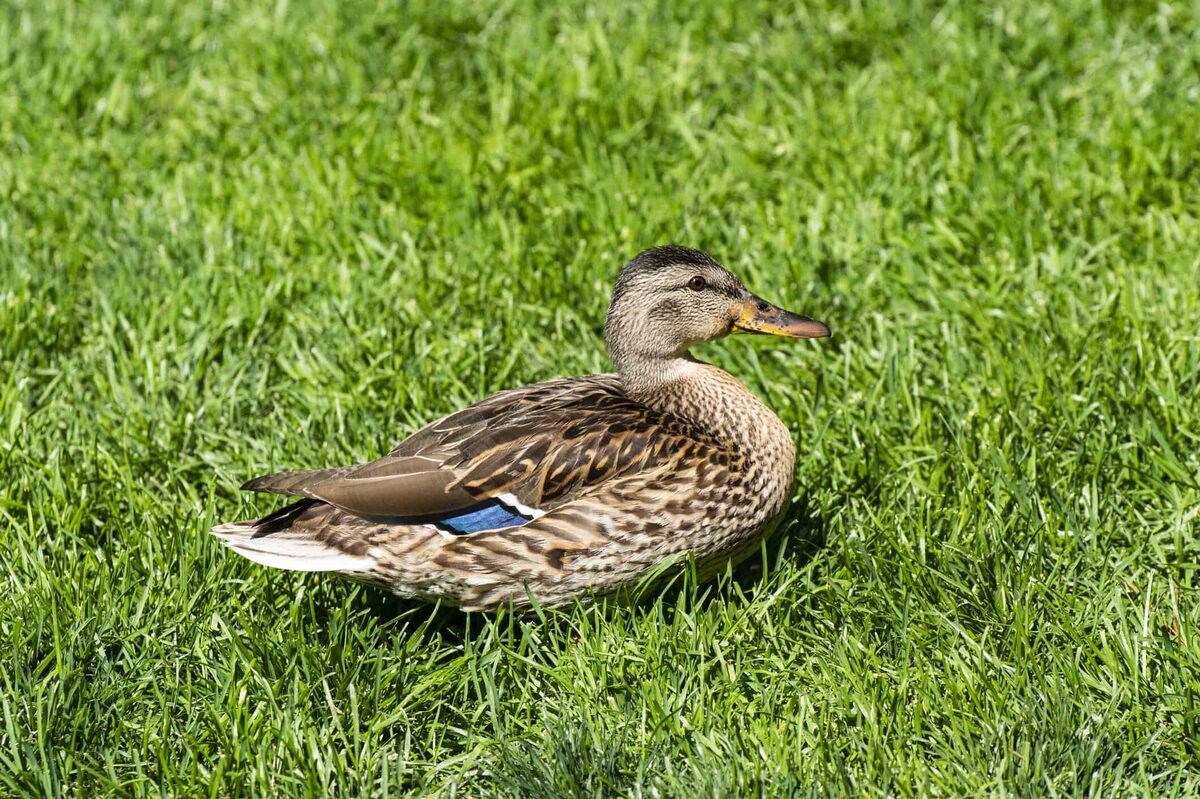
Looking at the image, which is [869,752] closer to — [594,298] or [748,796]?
[748,796]

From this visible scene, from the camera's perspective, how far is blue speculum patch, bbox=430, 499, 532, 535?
3.88 meters

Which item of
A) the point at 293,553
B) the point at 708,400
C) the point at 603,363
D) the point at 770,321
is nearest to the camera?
the point at 293,553

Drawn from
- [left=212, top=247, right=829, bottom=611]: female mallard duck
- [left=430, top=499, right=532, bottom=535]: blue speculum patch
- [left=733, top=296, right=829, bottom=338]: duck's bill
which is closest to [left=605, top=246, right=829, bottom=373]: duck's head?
[left=733, top=296, right=829, bottom=338]: duck's bill

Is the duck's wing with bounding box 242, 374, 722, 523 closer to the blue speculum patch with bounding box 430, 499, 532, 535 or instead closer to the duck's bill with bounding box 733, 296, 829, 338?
the blue speculum patch with bounding box 430, 499, 532, 535

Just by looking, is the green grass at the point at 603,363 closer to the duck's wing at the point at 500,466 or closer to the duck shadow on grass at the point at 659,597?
the duck shadow on grass at the point at 659,597

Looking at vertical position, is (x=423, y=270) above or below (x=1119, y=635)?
above

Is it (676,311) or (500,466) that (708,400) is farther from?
(500,466)

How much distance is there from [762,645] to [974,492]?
85 cm

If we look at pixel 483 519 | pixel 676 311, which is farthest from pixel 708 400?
pixel 483 519

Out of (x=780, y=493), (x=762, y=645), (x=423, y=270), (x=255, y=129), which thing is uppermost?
(x=255, y=129)

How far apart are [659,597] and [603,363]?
4.35 ft

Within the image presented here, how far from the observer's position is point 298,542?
3.89 meters

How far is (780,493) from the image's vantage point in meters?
4.04

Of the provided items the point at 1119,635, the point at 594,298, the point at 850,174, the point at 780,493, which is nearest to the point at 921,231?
the point at 850,174
